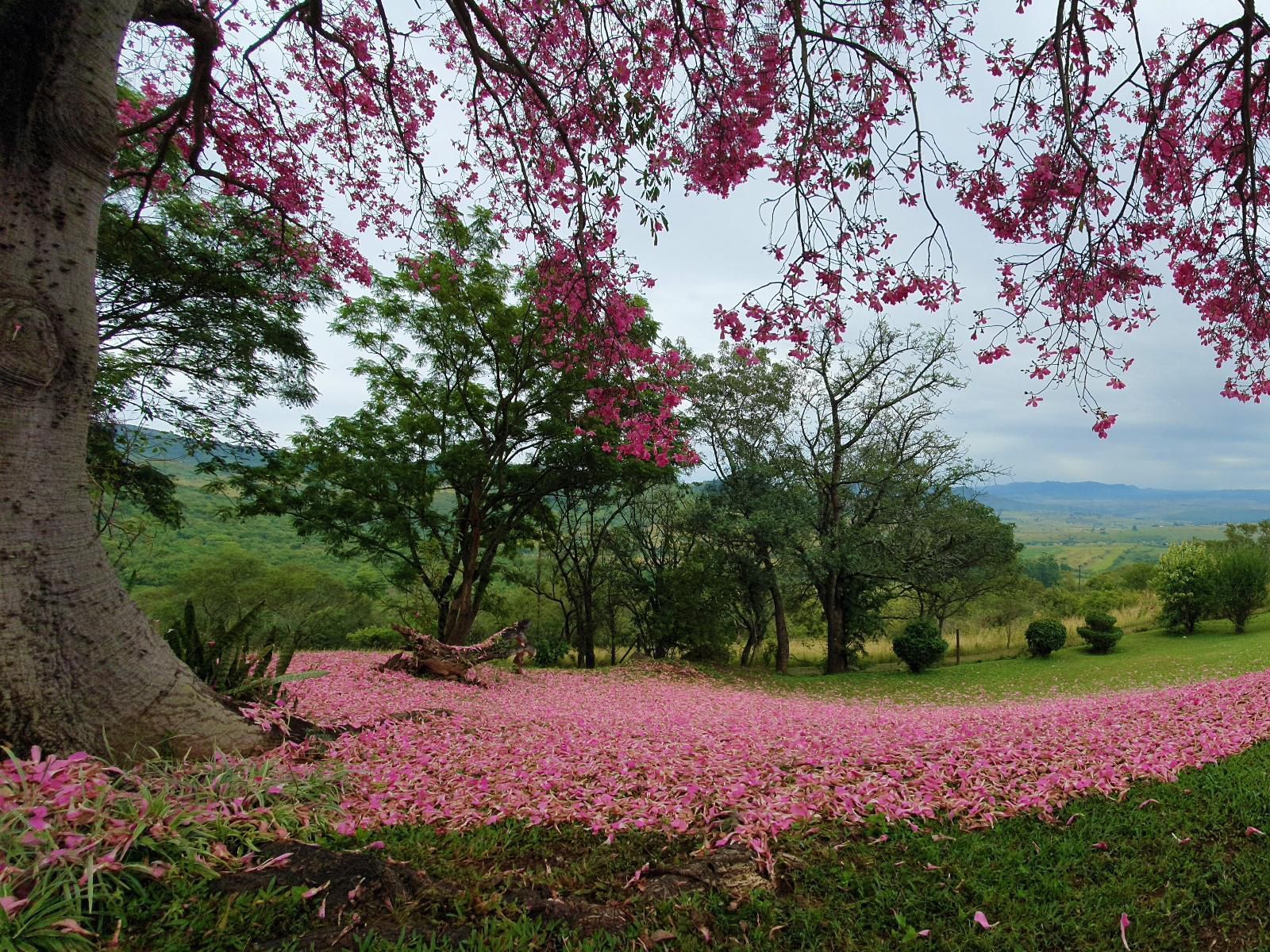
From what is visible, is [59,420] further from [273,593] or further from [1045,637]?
[273,593]

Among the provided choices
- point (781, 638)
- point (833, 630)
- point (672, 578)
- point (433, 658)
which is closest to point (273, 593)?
point (672, 578)

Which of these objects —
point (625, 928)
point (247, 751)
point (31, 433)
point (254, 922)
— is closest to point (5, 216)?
point (31, 433)

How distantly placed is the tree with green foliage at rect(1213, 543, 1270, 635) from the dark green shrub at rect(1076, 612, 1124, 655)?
309 cm

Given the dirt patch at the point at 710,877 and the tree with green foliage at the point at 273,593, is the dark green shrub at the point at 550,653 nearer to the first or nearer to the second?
the tree with green foliage at the point at 273,593

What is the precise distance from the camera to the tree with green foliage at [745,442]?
15.1 metres

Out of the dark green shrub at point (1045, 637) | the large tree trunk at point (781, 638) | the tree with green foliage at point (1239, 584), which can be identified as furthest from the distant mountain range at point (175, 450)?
the tree with green foliage at point (1239, 584)

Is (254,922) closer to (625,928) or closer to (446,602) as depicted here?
(625,928)

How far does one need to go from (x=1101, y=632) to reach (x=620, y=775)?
18.9m

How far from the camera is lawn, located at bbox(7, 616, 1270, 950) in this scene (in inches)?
67.0

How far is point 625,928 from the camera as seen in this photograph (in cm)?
181

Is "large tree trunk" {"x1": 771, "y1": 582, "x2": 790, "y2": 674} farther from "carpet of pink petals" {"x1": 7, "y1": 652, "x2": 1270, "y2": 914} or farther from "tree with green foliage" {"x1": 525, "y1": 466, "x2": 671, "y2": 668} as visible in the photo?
"carpet of pink petals" {"x1": 7, "y1": 652, "x2": 1270, "y2": 914}

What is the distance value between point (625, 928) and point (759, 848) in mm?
715

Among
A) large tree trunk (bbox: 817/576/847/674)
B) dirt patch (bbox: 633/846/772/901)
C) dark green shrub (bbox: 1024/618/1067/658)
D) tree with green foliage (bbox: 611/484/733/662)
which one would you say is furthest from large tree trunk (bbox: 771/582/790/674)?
dirt patch (bbox: 633/846/772/901)

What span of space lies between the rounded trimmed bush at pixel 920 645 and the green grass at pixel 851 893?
1437 cm
